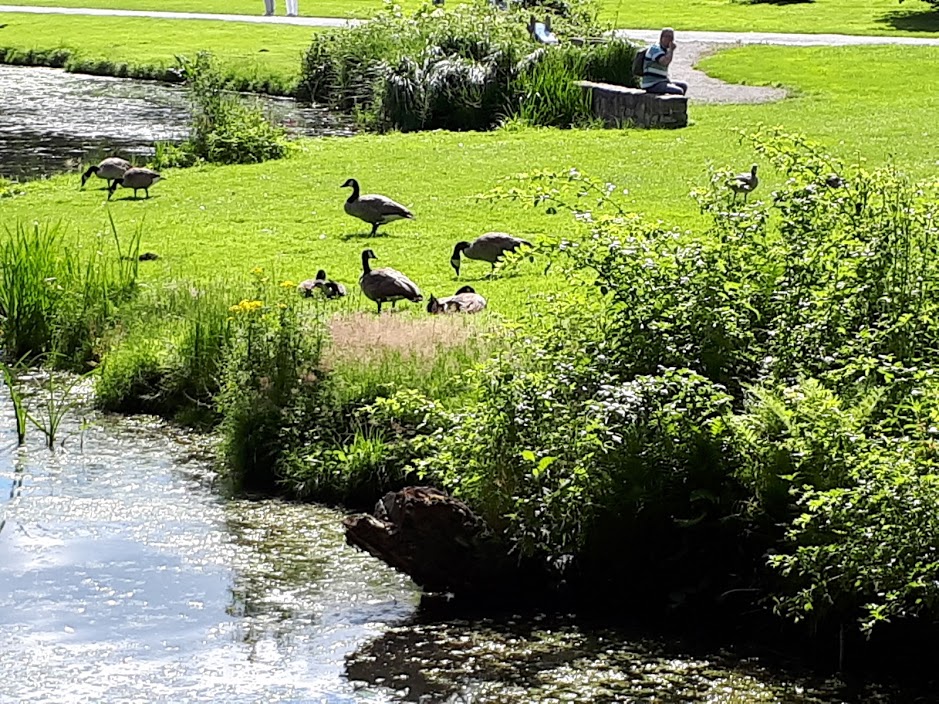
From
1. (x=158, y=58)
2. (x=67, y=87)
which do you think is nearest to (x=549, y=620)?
(x=67, y=87)

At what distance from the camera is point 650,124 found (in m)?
28.0

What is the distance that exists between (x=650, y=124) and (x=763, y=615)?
1982cm

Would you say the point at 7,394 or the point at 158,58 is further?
the point at 158,58

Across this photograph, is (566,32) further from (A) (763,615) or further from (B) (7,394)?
→ (A) (763,615)

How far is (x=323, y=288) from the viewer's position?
612 inches

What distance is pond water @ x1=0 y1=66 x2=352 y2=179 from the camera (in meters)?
29.2

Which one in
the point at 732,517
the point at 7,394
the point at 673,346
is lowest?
the point at 7,394

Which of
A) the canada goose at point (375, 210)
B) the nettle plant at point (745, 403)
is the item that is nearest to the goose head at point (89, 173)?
the canada goose at point (375, 210)

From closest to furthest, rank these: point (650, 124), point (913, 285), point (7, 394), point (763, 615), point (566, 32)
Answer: point (763, 615)
point (913, 285)
point (7, 394)
point (650, 124)
point (566, 32)

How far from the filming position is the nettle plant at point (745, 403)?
27.5 feet

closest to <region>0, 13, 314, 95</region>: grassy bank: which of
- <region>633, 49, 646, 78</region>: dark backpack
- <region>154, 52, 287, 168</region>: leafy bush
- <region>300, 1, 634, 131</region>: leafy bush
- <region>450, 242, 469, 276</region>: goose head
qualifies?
<region>300, 1, 634, 131</region>: leafy bush

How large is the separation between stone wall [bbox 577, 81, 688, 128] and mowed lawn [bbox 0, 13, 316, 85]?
1256cm

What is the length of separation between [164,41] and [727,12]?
19.3 m

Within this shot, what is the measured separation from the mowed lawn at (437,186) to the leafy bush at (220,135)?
644 mm
